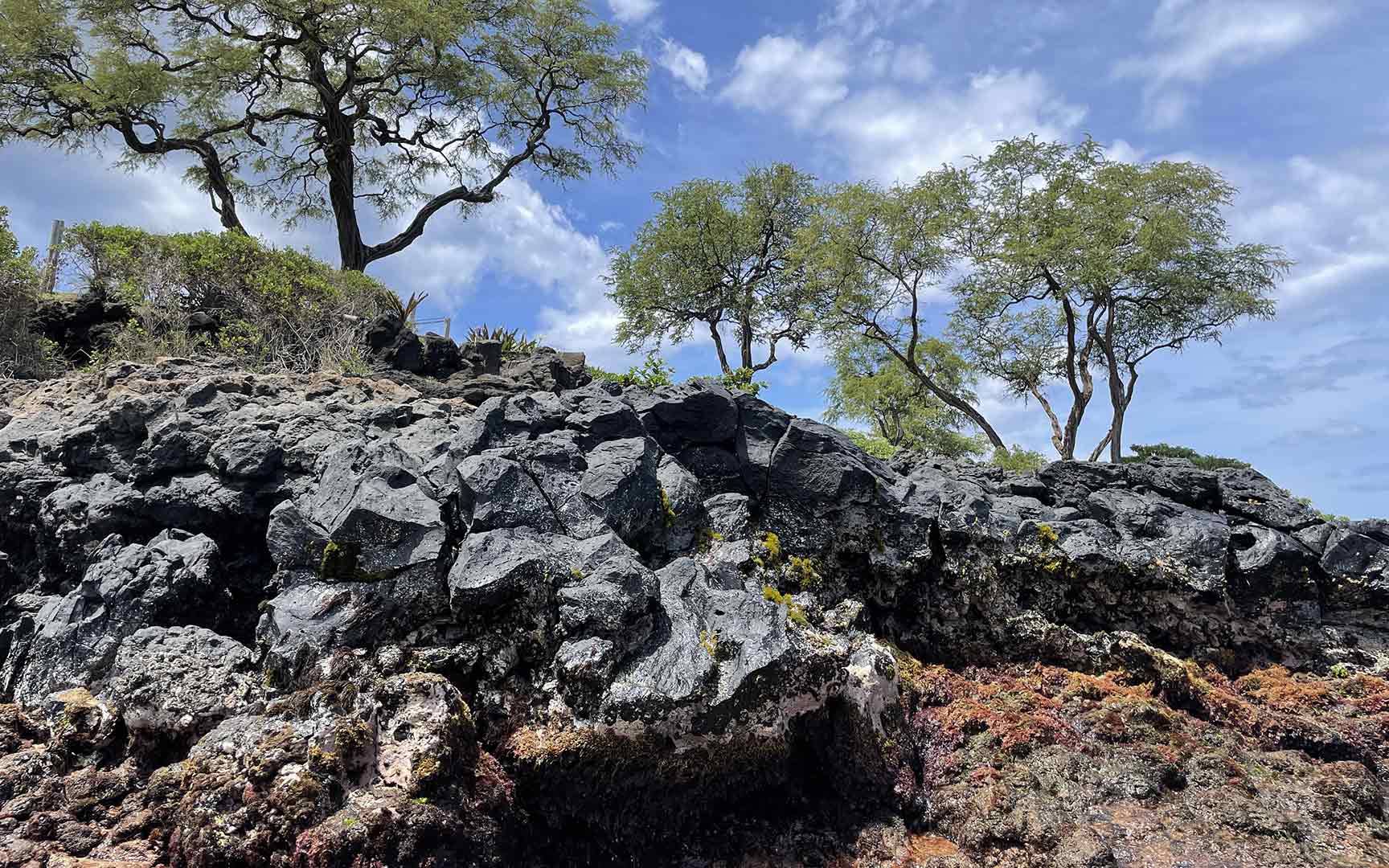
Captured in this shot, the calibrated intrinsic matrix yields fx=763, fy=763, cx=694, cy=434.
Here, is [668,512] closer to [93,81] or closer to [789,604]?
[789,604]

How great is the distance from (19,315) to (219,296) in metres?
3.23

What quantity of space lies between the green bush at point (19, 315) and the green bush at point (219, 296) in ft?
3.28

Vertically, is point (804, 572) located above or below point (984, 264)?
below

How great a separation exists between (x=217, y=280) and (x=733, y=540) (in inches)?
536

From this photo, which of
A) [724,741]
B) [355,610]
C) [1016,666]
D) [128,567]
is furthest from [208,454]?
[1016,666]

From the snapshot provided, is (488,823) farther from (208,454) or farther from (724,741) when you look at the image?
(208,454)

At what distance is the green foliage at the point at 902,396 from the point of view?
115 feet

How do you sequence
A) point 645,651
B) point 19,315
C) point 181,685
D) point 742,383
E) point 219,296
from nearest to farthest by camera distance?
point 181,685 < point 645,651 < point 742,383 < point 19,315 < point 219,296

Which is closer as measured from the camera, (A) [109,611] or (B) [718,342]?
(A) [109,611]

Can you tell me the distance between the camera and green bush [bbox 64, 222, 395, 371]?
566 inches

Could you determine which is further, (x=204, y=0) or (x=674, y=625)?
(x=204, y=0)

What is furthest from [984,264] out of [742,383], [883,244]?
[742,383]

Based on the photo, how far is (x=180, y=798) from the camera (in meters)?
4.56

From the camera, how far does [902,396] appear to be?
3659 centimetres
